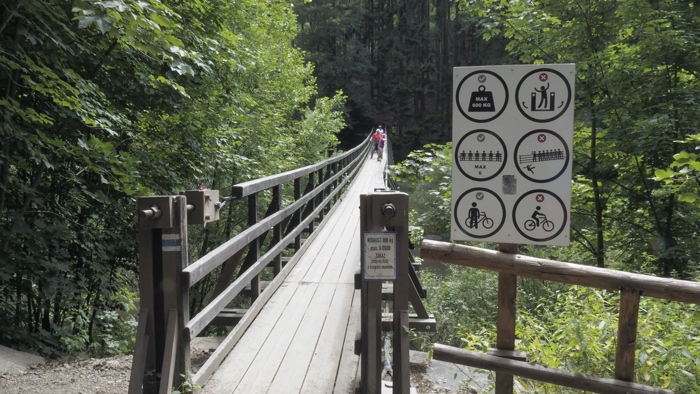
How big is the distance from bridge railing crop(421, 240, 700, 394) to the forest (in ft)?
1.41

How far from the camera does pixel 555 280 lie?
113 inches

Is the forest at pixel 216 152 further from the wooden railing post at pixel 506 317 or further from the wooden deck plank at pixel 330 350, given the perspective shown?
the wooden deck plank at pixel 330 350

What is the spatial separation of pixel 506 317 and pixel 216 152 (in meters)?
6.27

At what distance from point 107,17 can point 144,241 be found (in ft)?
5.32

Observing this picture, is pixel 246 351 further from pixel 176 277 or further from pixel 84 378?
pixel 84 378

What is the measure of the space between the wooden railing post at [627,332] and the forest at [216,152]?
1.59ft

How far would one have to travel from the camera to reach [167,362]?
2.58m

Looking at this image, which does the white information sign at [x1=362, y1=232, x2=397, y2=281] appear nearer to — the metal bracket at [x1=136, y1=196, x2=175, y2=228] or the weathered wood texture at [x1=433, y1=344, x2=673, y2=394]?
the weathered wood texture at [x1=433, y1=344, x2=673, y2=394]

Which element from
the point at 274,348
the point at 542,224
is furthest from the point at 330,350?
the point at 542,224

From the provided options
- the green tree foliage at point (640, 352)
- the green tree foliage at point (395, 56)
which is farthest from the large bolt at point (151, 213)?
the green tree foliage at point (395, 56)

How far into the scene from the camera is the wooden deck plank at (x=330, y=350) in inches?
124

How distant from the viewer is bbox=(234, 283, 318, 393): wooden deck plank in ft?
10.2

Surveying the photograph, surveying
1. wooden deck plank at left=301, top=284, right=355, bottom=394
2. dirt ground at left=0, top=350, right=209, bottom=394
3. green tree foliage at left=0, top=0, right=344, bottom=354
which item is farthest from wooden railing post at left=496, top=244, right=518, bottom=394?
green tree foliage at left=0, top=0, right=344, bottom=354

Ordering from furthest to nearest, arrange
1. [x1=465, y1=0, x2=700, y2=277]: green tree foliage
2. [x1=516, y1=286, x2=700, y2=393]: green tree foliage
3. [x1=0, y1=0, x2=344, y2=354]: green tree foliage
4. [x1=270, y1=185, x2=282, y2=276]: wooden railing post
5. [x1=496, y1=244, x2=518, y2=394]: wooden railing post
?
[x1=465, y1=0, x2=700, y2=277]: green tree foliage → [x1=270, y1=185, x2=282, y2=276]: wooden railing post → [x1=0, y1=0, x2=344, y2=354]: green tree foliage → [x1=516, y1=286, x2=700, y2=393]: green tree foliage → [x1=496, y1=244, x2=518, y2=394]: wooden railing post
